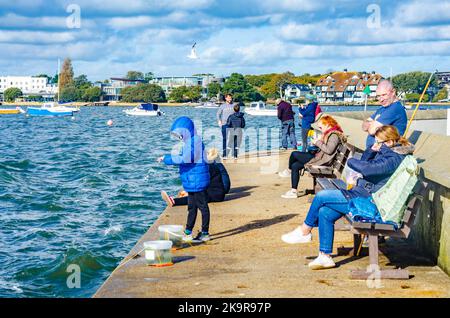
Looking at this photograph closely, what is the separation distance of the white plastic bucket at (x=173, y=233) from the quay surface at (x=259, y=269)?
21cm

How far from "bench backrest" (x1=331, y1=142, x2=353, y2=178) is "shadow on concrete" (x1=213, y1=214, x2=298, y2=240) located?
42.2 inches

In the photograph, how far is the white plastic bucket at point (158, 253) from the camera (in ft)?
28.5

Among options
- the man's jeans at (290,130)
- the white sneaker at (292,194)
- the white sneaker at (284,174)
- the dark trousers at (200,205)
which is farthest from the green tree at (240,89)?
the dark trousers at (200,205)

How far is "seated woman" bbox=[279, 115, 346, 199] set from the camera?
1199 cm

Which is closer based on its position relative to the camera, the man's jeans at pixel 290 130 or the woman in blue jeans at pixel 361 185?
the woman in blue jeans at pixel 361 185

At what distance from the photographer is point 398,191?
7.58 m

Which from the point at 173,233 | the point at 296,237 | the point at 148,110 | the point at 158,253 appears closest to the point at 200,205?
the point at 173,233

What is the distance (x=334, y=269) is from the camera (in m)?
8.37

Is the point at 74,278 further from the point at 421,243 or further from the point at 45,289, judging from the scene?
the point at 421,243

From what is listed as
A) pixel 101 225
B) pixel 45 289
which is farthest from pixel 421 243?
pixel 101 225

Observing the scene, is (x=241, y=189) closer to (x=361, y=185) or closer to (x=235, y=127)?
(x=361, y=185)

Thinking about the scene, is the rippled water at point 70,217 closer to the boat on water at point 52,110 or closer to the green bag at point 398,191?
the green bag at point 398,191

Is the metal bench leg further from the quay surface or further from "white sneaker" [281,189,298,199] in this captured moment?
"white sneaker" [281,189,298,199]
